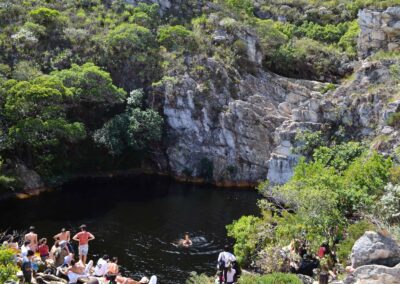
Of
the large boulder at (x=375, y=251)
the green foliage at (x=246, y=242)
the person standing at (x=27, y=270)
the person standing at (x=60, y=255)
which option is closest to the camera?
the large boulder at (x=375, y=251)

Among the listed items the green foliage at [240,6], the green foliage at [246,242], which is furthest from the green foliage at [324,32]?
the green foliage at [246,242]

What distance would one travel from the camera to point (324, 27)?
65.9 metres

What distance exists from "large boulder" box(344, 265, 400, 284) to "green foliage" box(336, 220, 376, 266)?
419 cm

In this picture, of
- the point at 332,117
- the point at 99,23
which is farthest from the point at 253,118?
the point at 99,23

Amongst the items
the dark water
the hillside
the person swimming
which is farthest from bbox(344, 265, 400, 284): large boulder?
the hillside

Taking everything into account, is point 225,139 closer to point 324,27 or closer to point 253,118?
point 253,118

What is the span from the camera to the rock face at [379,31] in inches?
2111

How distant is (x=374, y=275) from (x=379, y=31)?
43.0 metres

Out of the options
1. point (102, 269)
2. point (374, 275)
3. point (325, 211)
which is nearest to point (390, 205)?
point (325, 211)

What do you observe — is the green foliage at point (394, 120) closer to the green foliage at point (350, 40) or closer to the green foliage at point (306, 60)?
the green foliage at point (306, 60)

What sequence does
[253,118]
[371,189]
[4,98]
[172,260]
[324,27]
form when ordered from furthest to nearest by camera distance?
1. [324,27]
2. [253,118]
3. [4,98]
4. [172,260]
5. [371,189]

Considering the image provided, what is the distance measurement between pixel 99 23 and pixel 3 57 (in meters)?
12.7

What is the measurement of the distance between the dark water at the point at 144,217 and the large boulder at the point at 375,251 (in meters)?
10.2

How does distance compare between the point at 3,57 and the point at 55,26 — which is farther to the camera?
the point at 55,26
